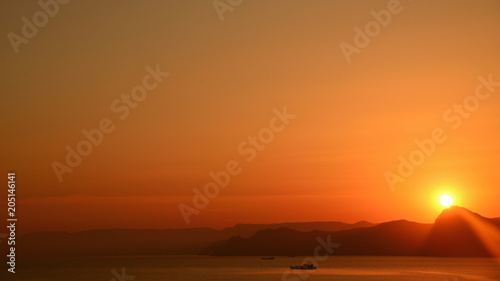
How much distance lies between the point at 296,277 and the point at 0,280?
95.2 meters

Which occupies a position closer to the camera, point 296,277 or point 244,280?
point 244,280

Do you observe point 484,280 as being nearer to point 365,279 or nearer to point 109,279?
point 365,279

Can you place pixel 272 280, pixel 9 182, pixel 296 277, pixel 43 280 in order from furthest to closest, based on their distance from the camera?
pixel 296 277 < pixel 43 280 < pixel 272 280 < pixel 9 182

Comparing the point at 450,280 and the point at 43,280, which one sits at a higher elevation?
the point at 43,280

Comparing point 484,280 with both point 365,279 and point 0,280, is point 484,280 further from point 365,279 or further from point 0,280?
point 0,280

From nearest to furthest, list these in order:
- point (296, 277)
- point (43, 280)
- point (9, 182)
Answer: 1. point (9, 182)
2. point (43, 280)
3. point (296, 277)

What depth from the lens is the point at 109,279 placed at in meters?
184

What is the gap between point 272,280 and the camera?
167 meters

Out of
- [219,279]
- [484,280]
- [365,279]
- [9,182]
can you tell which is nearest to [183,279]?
[219,279]

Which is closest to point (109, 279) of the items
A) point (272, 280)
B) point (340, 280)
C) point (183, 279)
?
point (183, 279)

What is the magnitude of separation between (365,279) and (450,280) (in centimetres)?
2438

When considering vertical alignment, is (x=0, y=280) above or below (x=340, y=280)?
above

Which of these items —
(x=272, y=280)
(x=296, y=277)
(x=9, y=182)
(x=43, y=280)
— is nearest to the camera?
(x=9, y=182)

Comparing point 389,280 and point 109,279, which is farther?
point 109,279
